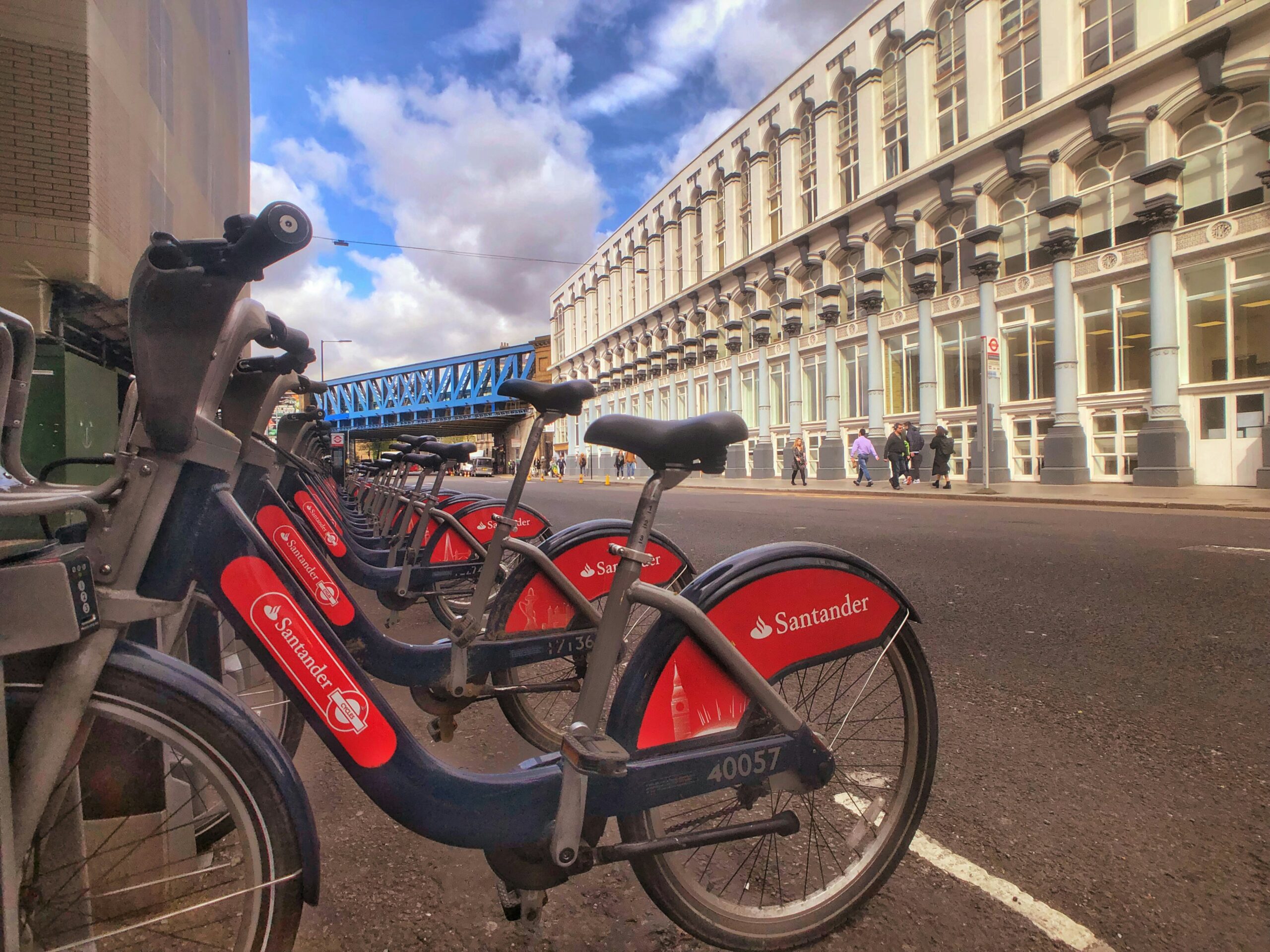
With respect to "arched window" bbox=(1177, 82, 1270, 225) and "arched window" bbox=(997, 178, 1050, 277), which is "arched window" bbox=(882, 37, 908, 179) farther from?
"arched window" bbox=(1177, 82, 1270, 225)

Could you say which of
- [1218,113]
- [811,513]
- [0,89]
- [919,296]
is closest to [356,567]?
[0,89]

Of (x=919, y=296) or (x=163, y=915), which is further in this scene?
(x=919, y=296)

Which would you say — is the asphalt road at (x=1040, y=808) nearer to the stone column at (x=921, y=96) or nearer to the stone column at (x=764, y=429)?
the stone column at (x=921, y=96)

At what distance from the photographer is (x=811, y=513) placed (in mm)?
12320

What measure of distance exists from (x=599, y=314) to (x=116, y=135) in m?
49.8

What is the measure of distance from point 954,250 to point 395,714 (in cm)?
2624

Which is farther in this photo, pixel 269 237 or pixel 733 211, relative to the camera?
pixel 733 211

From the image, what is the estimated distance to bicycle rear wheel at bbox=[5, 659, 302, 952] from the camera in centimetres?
123

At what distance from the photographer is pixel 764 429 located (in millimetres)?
33219

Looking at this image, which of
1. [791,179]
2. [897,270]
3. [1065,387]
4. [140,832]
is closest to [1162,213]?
[1065,387]

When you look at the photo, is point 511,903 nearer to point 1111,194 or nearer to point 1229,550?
point 1229,550

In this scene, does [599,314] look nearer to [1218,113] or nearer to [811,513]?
[1218,113]

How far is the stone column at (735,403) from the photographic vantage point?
113ft

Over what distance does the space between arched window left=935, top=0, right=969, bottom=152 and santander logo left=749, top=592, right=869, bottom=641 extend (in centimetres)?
2629
